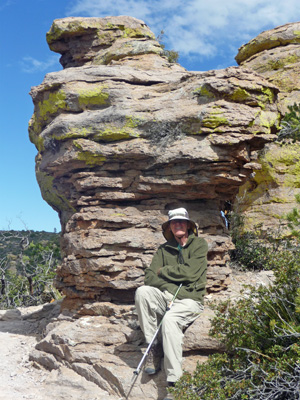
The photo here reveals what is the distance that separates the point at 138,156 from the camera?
335 inches

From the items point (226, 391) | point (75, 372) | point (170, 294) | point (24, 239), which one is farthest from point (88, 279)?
point (24, 239)

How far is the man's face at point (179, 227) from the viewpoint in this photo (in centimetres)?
698

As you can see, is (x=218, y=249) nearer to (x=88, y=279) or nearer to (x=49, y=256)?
(x=88, y=279)

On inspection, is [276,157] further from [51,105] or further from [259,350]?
[259,350]

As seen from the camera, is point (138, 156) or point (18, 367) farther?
point (138, 156)

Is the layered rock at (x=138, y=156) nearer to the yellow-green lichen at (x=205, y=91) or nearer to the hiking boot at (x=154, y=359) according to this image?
the yellow-green lichen at (x=205, y=91)

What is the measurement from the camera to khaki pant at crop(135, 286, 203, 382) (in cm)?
562

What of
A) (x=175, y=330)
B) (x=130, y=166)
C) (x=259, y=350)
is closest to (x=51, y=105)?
(x=130, y=166)

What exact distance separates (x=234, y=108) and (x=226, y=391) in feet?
17.3

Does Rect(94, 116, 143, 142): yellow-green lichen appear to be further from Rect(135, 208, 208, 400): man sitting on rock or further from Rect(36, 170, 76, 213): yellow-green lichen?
Rect(135, 208, 208, 400): man sitting on rock

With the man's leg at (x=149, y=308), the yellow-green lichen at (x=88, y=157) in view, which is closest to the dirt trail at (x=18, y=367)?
the man's leg at (x=149, y=308)

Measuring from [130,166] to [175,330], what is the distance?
12.9 ft

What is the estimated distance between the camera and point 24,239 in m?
17.1

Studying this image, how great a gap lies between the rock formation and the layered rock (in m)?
0.02
